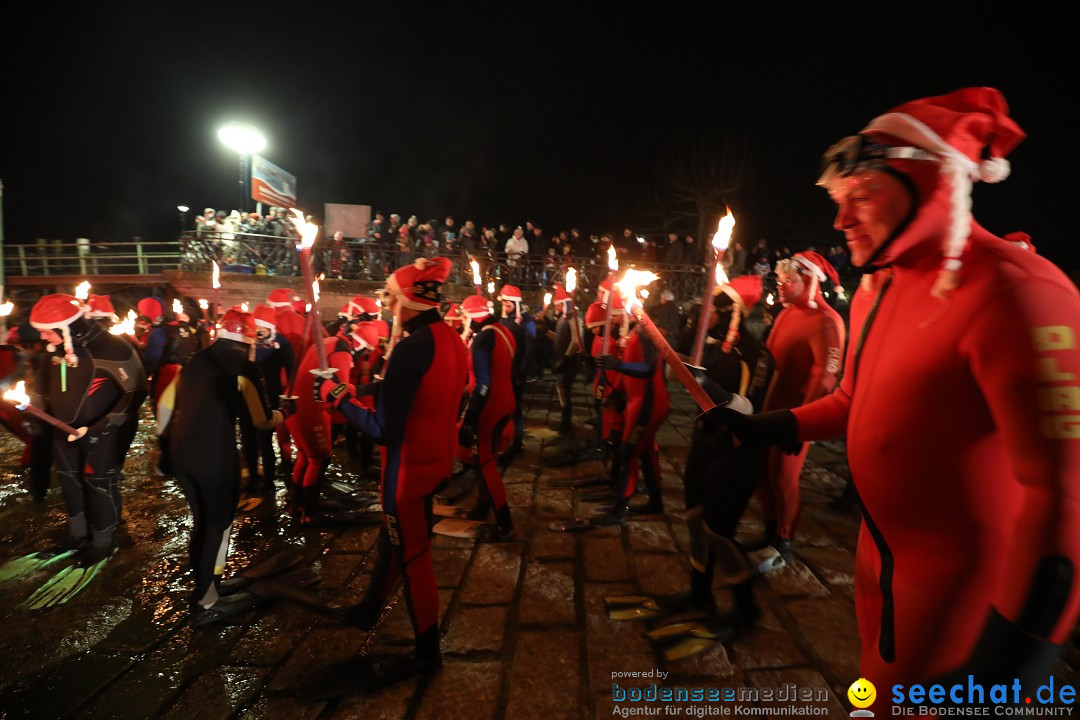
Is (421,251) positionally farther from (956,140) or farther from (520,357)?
(956,140)

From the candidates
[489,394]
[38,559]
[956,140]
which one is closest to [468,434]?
[489,394]

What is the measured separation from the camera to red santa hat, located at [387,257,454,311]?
11.2 ft

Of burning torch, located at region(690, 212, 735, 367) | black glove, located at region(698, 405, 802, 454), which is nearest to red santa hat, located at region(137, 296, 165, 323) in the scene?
burning torch, located at region(690, 212, 735, 367)

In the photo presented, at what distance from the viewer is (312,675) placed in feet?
10.8

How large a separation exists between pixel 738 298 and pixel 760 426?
7.48 feet

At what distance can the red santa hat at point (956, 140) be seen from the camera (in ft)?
4.91

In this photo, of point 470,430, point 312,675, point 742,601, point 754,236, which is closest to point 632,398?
point 470,430

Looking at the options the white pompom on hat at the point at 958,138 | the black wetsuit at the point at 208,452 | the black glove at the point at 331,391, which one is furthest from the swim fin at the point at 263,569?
the white pompom on hat at the point at 958,138

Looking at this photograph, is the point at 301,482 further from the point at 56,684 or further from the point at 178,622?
the point at 56,684

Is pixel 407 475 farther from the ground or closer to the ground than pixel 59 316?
closer to the ground

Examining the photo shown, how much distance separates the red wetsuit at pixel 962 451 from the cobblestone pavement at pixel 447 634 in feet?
6.81

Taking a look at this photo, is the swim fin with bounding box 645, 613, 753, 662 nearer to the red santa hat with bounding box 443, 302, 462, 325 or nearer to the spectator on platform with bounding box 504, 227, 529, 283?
the red santa hat with bounding box 443, 302, 462, 325

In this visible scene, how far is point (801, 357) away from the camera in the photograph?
14.3ft

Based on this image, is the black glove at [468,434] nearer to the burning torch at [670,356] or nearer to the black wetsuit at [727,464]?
the black wetsuit at [727,464]
